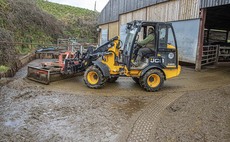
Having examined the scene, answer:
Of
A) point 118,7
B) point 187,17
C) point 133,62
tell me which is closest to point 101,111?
point 133,62

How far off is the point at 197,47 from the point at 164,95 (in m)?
5.09

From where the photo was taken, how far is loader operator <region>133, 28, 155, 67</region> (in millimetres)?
→ 6906

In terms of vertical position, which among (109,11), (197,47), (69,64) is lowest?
(69,64)

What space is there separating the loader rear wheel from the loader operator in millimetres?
1163

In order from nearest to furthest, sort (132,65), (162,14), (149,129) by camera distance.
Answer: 1. (149,129)
2. (132,65)
3. (162,14)

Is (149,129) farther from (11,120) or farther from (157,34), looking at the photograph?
(157,34)

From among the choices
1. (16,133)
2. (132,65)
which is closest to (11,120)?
(16,133)

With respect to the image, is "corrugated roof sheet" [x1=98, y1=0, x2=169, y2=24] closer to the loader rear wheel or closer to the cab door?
the cab door

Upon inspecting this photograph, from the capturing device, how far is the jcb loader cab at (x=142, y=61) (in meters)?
6.83

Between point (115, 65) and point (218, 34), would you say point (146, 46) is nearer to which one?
point (115, 65)

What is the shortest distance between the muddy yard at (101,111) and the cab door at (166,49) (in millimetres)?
886

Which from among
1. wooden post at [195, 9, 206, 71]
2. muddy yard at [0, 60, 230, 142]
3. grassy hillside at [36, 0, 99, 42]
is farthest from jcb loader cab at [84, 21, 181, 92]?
grassy hillside at [36, 0, 99, 42]

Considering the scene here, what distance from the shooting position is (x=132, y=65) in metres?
6.96

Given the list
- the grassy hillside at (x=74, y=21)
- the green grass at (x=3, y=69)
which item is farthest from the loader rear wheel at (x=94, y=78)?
the grassy hillside at (x=74, y=21)
